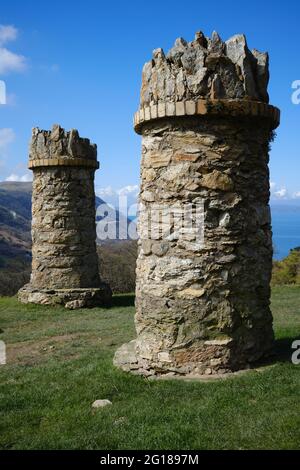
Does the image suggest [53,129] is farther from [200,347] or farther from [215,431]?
[215,431]

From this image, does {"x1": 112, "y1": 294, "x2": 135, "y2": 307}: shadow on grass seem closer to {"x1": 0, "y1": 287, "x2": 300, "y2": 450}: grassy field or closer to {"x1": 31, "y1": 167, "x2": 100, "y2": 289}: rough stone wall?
{"x1": 31, "y1": 167, "x2": 100, "y2": 289}: rough stone wall

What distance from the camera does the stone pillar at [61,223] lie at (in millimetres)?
13977

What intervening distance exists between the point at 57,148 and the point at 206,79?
8908 mm

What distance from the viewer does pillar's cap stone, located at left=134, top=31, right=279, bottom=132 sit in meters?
5.90

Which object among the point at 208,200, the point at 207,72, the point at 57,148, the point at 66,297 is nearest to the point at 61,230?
the point at 66,297

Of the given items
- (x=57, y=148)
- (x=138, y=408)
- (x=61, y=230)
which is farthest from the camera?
(x=57, y=148)

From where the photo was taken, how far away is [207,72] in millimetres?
5930

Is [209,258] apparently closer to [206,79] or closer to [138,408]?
[138,408]

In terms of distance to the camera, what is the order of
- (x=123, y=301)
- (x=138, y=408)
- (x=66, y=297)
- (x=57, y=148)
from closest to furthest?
(x=138, y=408) → (x=66, y=297) → (x=57, y=148) → (x=123, y=301)

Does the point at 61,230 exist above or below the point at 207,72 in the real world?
below

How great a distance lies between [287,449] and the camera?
3926 mm

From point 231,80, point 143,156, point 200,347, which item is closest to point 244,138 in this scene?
point 231,80
